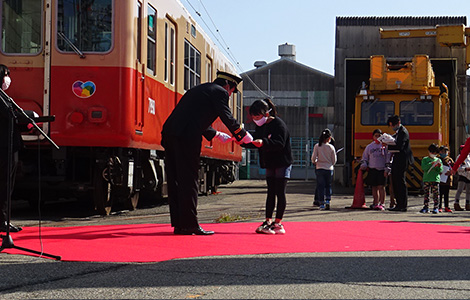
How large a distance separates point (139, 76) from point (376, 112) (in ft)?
35.3

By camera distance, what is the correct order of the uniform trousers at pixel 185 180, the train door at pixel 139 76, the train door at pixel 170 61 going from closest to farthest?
the uniform trousers at pixel 185 180 < the train door at pixel 139 76 < the train door at pixel 170 61

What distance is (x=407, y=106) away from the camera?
1967cm

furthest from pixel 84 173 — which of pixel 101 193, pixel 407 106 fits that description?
pixel 407 106

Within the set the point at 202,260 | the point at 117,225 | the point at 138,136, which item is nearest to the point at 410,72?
the point at 138,136

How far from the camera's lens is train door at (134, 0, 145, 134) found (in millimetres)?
10336

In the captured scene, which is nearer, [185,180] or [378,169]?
[185,180]

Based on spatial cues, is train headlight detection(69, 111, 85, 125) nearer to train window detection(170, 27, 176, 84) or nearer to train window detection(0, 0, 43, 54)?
train window detection(0, 0, 43, 54)

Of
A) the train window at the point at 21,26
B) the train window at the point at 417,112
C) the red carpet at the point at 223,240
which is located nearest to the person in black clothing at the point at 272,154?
the red carpet at the point at 223,240

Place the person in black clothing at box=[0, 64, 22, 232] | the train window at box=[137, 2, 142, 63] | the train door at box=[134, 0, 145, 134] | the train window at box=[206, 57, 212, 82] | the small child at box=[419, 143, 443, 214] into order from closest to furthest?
the person in black clothing at box=[0, 64, 22, 232]
the train door at box=[134, 0, 145, 134]
the train window at box=[137, 2, 142, 63]
the small child at box=[419, 143, 443, 214]
the train window at box=[206, 57, 212, 82]

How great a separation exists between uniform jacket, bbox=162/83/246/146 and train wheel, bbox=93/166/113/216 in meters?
2.69

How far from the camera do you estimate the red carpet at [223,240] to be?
6301 mm

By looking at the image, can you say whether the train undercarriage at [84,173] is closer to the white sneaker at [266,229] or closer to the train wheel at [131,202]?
the train wheel at [131,202]

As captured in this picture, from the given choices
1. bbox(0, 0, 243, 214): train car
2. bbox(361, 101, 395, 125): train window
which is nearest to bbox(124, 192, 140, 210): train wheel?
bbox(0, 0, 243, 214): train car

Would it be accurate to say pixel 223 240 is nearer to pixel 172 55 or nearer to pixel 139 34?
pixel 139 34
